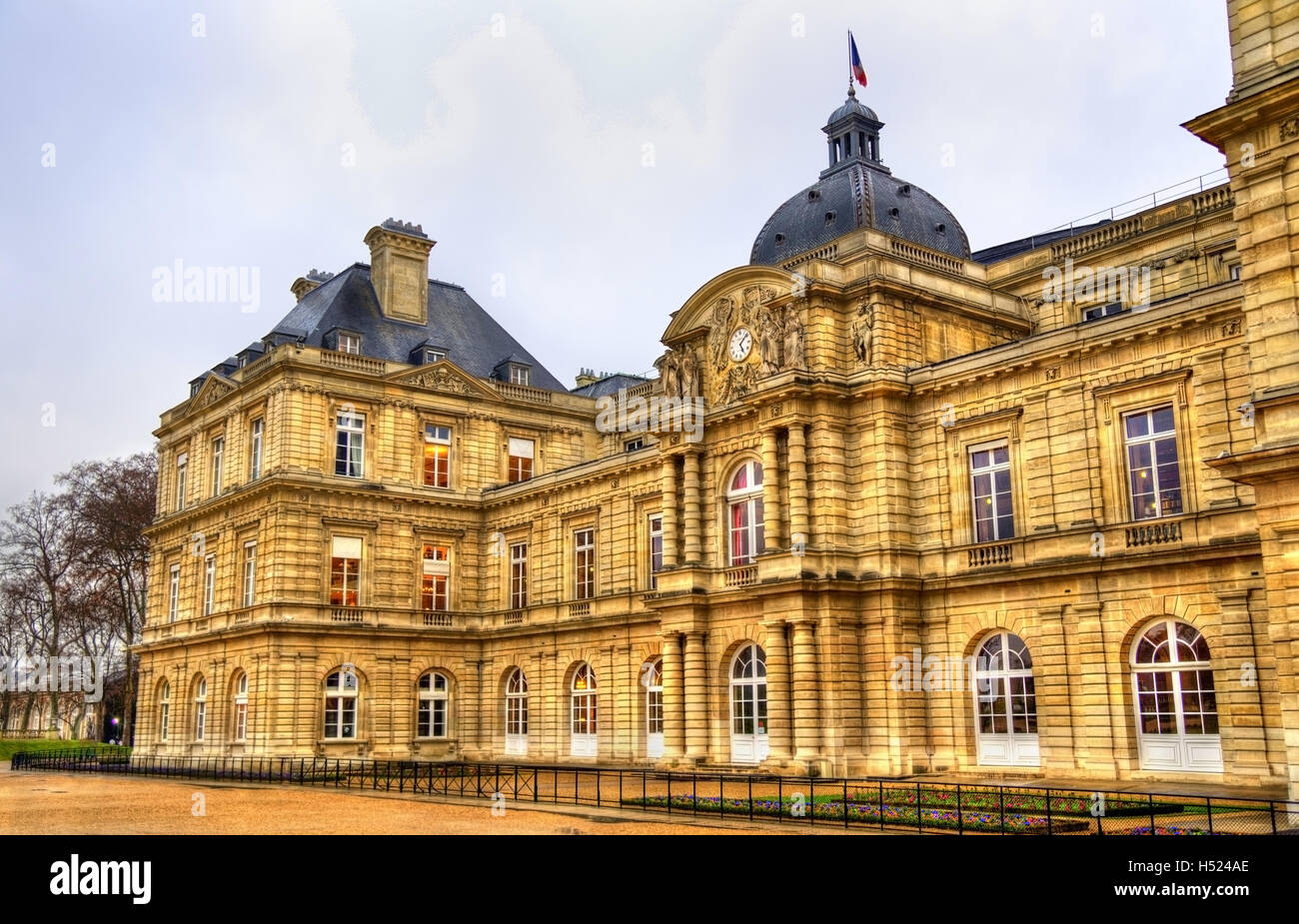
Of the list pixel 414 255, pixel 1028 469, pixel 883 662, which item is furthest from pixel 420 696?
pixel 1028 469

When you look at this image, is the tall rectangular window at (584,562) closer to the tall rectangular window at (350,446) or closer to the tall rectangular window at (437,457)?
the tall rectangular window at (437,457)

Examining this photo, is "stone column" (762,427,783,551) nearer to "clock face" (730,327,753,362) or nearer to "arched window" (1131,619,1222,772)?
"clock face" (730,327,753,362)

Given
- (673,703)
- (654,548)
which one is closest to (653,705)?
(673,703)

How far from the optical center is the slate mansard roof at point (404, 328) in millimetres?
46781

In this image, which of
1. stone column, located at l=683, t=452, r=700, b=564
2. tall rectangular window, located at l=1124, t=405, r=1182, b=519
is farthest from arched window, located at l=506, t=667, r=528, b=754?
tall rectangular window, located at l=1124, t=405, r=1182, b=519

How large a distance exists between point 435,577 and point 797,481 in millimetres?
19322

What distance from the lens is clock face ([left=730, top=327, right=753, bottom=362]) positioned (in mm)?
33469

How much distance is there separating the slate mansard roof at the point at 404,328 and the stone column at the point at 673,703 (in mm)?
18648

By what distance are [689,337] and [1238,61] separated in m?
18.1

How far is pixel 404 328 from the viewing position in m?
48.7

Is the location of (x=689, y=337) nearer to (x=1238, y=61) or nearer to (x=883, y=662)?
(x=883, y=662)

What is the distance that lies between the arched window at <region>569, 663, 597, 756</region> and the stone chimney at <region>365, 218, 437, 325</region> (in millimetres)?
16559

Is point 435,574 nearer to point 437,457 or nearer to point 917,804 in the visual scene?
point 437,457

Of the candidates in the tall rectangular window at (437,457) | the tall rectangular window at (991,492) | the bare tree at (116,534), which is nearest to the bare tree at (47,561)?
the bare tree at (116,534)
